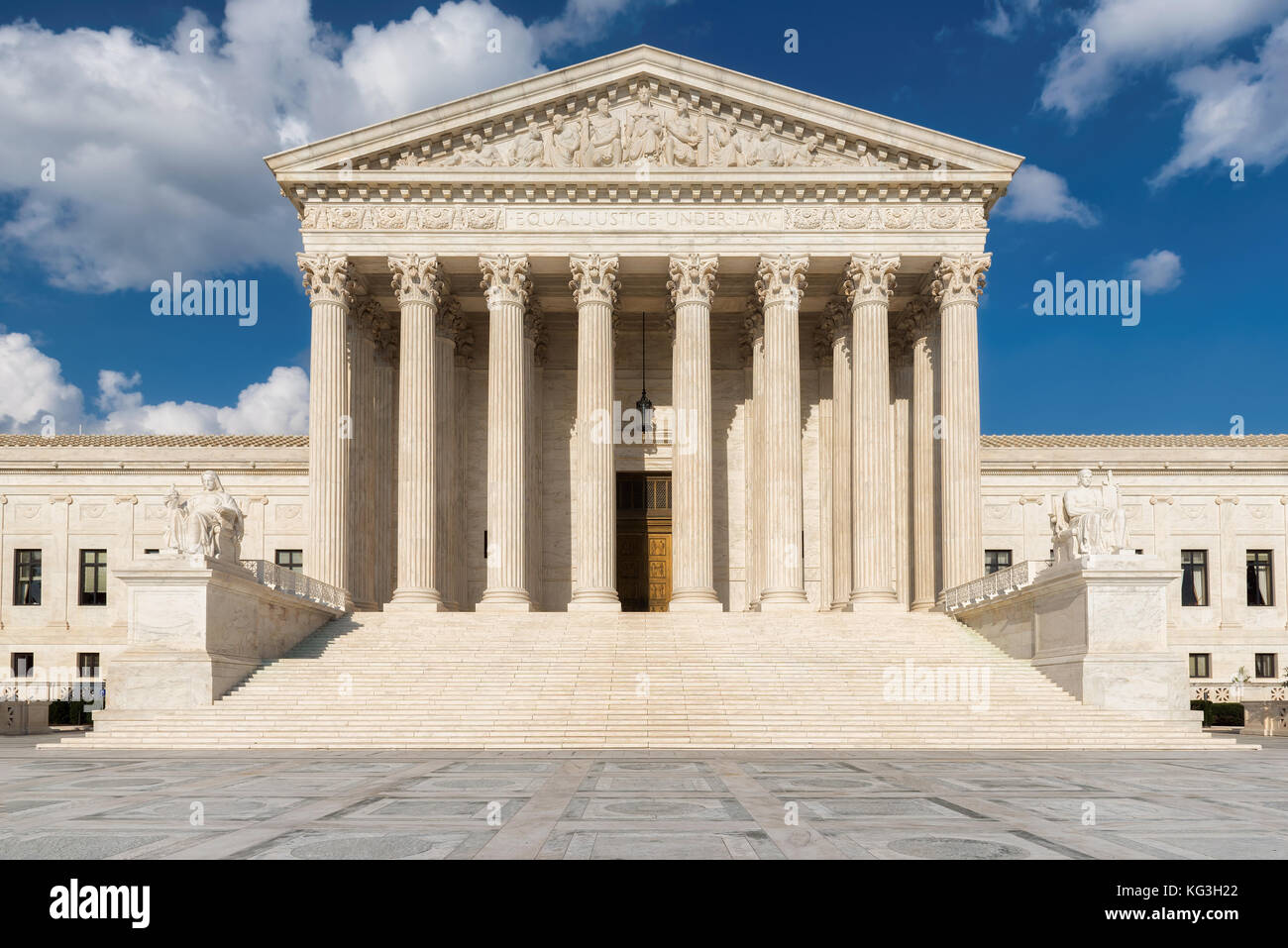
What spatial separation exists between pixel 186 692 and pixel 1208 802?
21661 mm

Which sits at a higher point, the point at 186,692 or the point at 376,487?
the point at 376,487

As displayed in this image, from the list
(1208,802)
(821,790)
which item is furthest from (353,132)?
(1208,802)

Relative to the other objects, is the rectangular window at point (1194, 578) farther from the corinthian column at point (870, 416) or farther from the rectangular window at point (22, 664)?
the rectangular window at point (22, 664)

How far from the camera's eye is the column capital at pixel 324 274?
38.2m

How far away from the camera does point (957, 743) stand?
23000 millimetres

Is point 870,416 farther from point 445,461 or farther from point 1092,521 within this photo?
point 445,461

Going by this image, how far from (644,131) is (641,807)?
31373 mm

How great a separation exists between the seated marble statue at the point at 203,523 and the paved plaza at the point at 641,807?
8548 millimetres

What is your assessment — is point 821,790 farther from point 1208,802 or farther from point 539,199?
point 539,199

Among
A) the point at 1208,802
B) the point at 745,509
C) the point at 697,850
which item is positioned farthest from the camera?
the point at 745,509

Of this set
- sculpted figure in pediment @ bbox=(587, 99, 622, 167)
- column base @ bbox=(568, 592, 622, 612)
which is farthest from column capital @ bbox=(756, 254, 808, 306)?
column base @ bbox=(568, 592, 622, 612)

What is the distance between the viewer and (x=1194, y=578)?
48500 mm

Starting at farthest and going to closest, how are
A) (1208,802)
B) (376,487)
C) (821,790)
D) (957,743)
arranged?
(376,487) → (957,743) → (821,790) → (1208,802)

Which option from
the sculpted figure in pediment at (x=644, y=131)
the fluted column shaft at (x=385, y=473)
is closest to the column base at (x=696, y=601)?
the fluted column shaft at (x=385, y=473)
